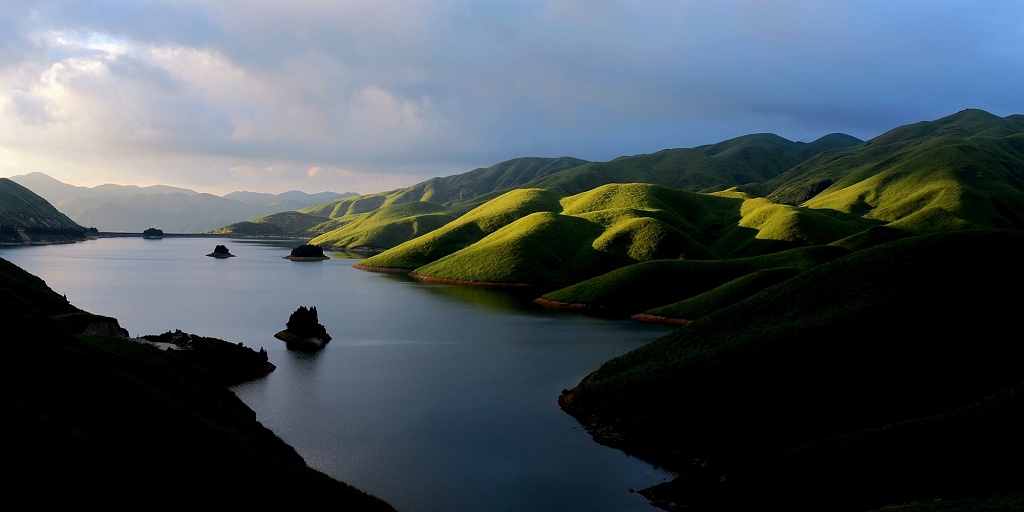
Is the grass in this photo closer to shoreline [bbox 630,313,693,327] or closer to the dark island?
shoreline [bbox 630,313,693,327]

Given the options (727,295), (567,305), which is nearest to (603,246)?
(567,305)

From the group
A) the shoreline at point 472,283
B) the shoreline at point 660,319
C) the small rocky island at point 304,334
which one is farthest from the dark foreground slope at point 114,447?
the shoreline at point 472,283

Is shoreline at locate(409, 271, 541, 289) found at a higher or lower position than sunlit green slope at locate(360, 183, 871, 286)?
lower

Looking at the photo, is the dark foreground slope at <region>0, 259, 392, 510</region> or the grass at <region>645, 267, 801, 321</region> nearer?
the dark foreground slope at <region>0, 259, 392, 510</region>

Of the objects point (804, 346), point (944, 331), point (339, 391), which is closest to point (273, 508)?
point (339, 391)

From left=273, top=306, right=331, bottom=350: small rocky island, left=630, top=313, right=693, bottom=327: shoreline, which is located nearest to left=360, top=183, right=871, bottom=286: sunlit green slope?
left=630, top=313, right=693, bottom=327: shoreline
